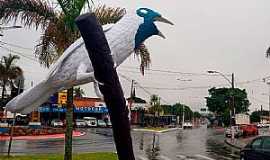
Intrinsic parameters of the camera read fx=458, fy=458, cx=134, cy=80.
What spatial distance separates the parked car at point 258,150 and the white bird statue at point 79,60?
995 cm

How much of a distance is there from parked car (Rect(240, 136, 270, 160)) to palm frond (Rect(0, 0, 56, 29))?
8760 millimetres

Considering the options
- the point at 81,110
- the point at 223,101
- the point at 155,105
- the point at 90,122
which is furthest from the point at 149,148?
the point at 223,101

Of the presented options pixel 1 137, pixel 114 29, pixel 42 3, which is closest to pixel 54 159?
pixel 42 3

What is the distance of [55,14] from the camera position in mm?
14320

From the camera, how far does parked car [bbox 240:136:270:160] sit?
16400mm

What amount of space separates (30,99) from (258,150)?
1116cm

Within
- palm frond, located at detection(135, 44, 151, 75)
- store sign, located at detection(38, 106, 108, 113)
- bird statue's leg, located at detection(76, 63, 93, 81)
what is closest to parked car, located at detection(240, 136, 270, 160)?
palm frond, located at detection(135, 44, 151, 75)

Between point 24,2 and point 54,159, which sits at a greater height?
point 24,2

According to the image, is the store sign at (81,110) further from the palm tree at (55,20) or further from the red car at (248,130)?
the palm tree at (55,20)

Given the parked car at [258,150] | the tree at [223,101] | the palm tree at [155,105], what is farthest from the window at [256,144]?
the tree at [223,101]

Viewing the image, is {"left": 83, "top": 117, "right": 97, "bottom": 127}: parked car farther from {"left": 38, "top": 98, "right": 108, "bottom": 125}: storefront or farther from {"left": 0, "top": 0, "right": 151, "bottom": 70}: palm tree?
{"left": 0, "top": 0, "right": 151, "bottom": 70}: palm tree

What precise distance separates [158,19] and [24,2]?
6.31m

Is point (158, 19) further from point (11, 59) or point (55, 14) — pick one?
point (11, 59)

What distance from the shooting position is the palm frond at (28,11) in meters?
13.0
